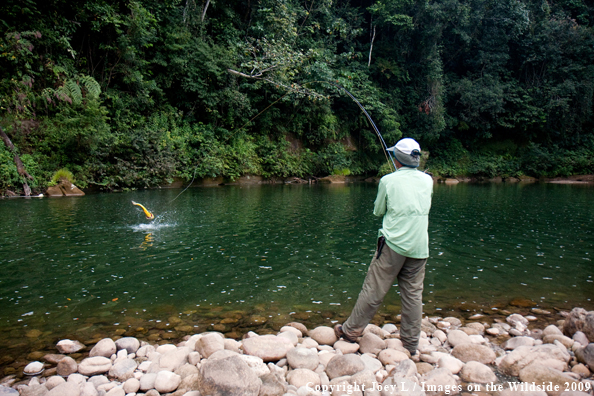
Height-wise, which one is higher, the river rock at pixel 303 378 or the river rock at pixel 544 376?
the river rock at pixel 544 376

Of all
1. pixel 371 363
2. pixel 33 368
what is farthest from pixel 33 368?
pixel 371 363

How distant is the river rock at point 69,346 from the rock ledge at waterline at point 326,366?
0.04 feet

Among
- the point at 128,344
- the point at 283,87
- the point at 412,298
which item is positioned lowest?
the point at 128,344

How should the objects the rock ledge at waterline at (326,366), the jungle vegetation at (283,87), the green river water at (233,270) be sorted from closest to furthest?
the rock ledge at waterline at (326,366) → the green river water at (233,270) → the jungle vegetation at (283,87)

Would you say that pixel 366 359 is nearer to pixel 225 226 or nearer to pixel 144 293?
pixel 144 293

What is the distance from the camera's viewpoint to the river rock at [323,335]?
3.61 metres

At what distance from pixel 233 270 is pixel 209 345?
2708 millimetres

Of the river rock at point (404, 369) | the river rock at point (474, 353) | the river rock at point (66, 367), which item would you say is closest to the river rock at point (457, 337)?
the river rock at point (474, 353)

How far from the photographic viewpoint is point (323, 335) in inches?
144

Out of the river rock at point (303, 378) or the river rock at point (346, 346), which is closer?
the river rock at point (303, 378)

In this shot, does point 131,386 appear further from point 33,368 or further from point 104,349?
point 33,368

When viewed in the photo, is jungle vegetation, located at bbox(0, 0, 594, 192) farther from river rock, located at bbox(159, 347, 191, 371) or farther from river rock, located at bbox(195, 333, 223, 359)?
river rock, located at bbox(159, 347, 191, 371)

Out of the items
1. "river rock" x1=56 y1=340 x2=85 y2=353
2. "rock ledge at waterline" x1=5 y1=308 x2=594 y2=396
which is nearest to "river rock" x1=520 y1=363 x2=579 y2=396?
"rock ledge at waterline" x1=5 y1=308 x2=594 y2=396

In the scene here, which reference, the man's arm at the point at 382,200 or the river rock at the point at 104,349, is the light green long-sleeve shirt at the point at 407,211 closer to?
the man's arm at the point at 382,200
